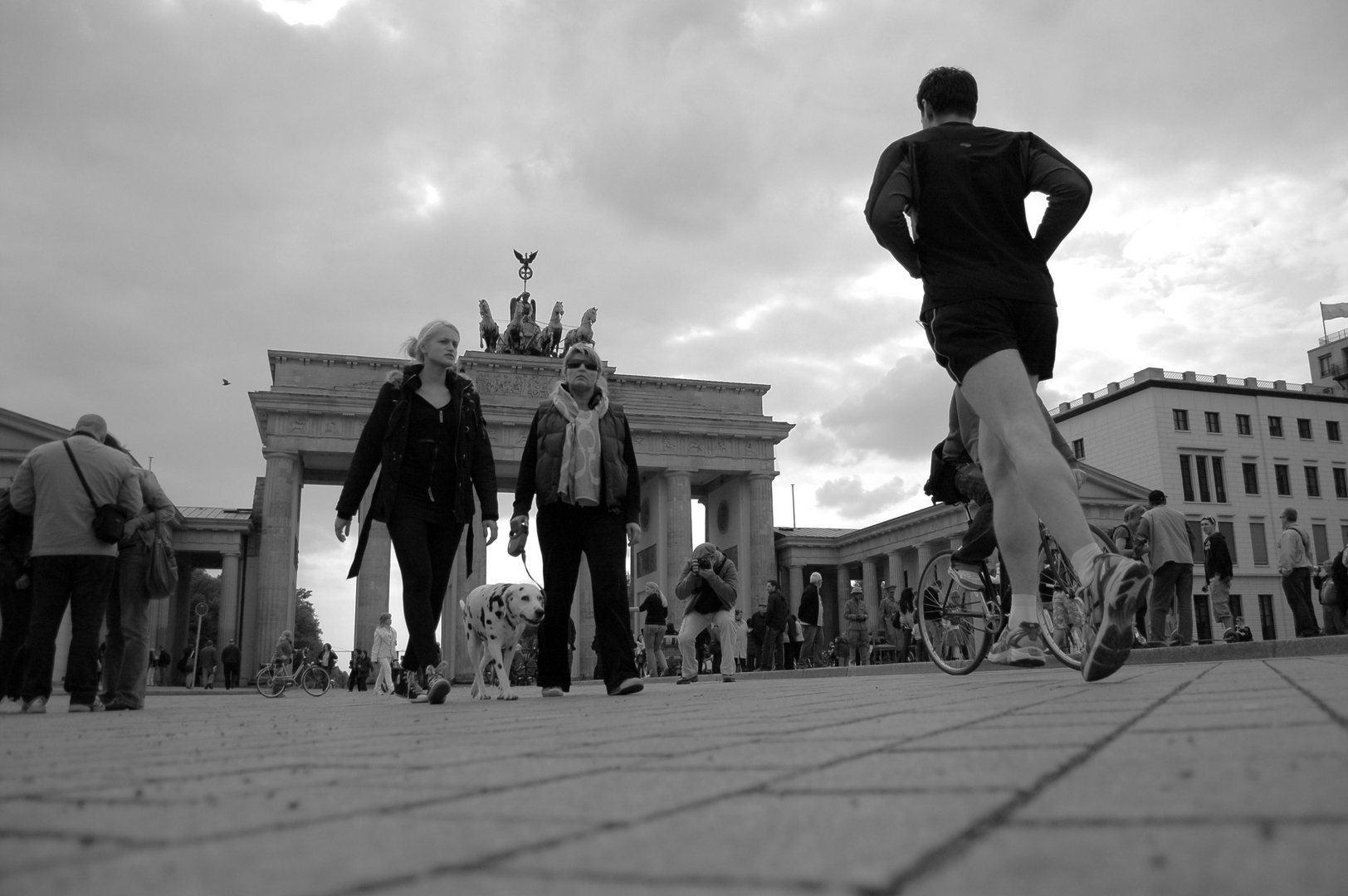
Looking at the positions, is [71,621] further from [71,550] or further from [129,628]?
[129,628]

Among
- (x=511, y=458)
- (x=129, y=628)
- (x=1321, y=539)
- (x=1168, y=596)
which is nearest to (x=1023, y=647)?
(x=129, y=628)

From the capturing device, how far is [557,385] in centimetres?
766

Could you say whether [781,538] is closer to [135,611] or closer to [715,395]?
[715,395]

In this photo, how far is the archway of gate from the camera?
44.2m

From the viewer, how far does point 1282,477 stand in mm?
58031

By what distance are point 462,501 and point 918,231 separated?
3700mm

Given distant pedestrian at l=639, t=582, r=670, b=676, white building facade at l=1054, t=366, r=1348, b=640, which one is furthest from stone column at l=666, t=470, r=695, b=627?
white building facade at l=1054, t=366, r=1348, b=640

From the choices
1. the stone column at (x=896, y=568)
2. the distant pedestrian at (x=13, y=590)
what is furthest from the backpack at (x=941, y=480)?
the stone column at (x=896, y=568)

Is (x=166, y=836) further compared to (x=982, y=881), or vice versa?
(x=166, y=836)

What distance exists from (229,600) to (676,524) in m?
18.6

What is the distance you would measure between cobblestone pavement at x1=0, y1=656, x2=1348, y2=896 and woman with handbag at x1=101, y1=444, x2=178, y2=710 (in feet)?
18.7

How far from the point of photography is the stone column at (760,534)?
48.7 metres

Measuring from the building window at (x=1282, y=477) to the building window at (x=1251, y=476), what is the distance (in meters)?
1.16

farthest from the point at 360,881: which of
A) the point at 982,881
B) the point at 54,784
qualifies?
the point at 54,784
